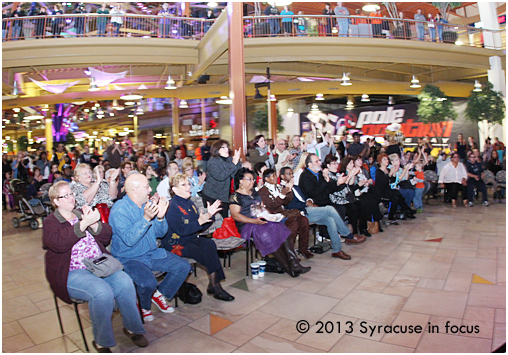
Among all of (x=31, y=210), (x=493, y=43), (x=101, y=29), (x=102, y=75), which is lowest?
(x=31, y=210)

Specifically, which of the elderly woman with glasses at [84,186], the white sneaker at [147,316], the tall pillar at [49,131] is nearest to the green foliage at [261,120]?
the tall pillar at [49,131]

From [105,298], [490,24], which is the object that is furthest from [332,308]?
[490,24]

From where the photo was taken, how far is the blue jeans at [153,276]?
323cm

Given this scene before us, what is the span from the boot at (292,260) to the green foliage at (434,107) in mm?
10563

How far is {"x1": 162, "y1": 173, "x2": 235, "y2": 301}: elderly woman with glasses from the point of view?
3.77 metres

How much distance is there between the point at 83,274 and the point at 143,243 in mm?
577

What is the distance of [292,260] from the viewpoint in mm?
4527

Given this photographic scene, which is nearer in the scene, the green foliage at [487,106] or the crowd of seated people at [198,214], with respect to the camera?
the crowd of seated people at [198,214]

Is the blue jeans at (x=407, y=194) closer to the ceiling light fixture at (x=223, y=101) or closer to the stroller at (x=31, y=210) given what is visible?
the stroller at (x=31, y=210)

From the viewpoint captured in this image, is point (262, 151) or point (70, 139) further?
point (70, 139)

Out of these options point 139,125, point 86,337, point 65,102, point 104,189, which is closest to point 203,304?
point 86,337

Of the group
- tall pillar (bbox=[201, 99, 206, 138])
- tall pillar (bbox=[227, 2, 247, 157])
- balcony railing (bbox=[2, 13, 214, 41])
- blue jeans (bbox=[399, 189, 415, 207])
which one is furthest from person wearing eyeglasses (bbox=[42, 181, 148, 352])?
tall pillar (bbox=[201, 99, 206, 138])

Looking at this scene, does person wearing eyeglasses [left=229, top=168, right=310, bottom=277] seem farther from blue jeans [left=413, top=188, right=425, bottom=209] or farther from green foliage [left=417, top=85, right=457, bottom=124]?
green foliage [left=417, top=85, right=457, bottom=124]

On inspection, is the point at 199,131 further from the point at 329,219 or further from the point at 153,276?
the point at 153,276
